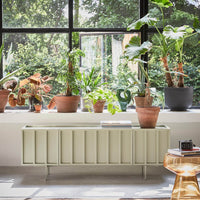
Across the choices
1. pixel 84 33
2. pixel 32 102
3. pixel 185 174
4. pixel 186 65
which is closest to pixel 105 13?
pixel 84 33

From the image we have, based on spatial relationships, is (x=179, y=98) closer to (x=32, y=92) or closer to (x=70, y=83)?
(x=70, y=83)

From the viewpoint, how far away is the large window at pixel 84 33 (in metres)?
4.65

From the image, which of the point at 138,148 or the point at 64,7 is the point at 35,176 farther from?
the point at 64,7

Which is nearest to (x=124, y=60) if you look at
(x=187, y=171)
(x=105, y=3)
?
(x=105, y=3)

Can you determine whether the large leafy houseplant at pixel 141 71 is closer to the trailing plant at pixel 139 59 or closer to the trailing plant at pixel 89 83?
the trailing plant at pixel 139 59

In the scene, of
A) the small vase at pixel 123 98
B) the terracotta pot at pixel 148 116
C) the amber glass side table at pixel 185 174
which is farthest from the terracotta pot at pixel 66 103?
the amber glass side table at pixel 185 174

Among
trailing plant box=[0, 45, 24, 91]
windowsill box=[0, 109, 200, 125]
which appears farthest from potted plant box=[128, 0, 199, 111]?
trailing plant box=[0, 45, 24, 91]

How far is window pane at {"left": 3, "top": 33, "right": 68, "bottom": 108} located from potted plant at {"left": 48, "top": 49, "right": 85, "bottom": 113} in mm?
321

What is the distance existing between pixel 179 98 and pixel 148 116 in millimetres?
584

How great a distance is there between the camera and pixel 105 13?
4.66 m

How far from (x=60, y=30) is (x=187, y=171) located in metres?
2.68

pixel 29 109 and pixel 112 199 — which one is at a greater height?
pixel 29 109

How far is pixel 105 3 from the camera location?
465 centimetres

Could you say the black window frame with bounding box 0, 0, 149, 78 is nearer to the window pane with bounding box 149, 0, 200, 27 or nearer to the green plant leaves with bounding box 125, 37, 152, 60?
the window pane with bounding box 149, 0, 200, 27
